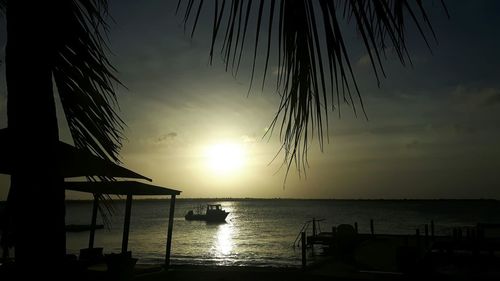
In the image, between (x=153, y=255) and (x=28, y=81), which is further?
(x=153, y=255)

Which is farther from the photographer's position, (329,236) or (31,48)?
(329,236)

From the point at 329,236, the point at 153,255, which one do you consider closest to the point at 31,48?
the point at 329,236

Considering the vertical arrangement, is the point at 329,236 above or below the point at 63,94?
below

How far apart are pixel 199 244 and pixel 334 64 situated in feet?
196

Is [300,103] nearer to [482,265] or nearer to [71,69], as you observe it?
[71,69]

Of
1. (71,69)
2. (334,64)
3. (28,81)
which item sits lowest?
(334,64)

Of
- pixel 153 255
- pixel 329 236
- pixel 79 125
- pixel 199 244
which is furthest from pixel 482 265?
pixel 199 244

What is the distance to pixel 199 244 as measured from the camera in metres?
58.8

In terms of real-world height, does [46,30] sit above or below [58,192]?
above

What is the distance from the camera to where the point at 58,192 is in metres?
1.86

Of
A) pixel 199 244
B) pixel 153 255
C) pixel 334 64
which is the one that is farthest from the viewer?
pixel 199 244

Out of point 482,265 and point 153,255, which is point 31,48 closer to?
point 482,265

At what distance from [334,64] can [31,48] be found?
4.64ft

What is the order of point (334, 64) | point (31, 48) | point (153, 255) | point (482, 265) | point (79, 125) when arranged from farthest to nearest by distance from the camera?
point (153, 255) → point (482, 265) → point (79, 125) → point (31, 48) → point (334, 64)
